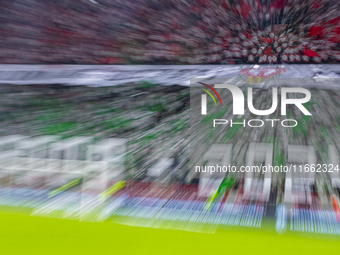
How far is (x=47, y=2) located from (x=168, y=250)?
4.72 ft

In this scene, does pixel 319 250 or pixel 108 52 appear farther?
pixel 108 52

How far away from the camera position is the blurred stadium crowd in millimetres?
1236

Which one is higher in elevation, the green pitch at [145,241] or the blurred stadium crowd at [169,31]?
the blurred stadium crowd at [169,31]

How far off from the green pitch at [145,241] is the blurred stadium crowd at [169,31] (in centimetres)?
81

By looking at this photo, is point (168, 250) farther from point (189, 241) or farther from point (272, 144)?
point (272, 144)

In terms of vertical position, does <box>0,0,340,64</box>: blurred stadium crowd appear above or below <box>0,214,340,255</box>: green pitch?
above

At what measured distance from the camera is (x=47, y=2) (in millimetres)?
1476

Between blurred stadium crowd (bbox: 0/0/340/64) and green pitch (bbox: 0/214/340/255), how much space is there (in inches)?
32.1

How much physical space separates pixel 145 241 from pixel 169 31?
1039 mm

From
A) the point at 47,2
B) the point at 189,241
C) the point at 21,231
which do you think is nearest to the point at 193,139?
the point at 189,241

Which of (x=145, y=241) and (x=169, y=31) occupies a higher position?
(x=169, y=31)

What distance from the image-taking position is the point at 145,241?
1256 mm

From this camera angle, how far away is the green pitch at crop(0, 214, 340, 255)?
3.88 ft

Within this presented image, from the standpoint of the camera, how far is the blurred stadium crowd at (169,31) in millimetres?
1236
